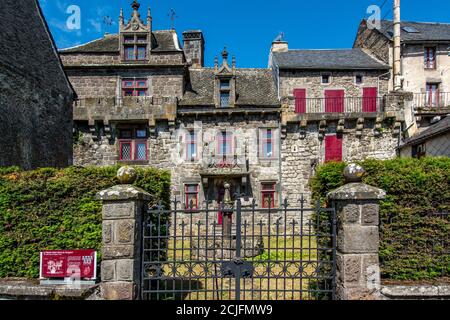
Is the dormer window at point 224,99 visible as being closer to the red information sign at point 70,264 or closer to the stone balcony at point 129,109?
the stone balcony at point 129,109

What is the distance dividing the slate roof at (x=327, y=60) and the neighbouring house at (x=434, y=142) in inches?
262

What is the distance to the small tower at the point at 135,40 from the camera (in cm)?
1895

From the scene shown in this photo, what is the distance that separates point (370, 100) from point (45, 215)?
1841cm

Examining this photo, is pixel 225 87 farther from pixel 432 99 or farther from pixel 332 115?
pixel 432 99

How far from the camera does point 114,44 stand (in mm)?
19781

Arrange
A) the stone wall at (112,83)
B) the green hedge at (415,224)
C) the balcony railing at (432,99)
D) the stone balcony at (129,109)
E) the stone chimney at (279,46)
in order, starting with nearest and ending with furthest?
1. the green hedge at (415,224)
2. the stone balcony at (129,109)
3. the stone wall at (112,83)
4. the balcony railing at (432,99)
5. the stone chimney at (279,46)

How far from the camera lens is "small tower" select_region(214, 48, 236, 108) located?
18.6m

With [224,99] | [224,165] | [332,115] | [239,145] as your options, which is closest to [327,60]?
[332,115]

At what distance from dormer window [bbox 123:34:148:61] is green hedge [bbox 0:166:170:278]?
1382 centimetres

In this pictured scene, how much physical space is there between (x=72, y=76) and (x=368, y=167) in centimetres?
1790

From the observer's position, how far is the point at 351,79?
19.6 metres

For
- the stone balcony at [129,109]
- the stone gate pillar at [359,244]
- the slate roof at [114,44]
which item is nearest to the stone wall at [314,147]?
the stone balcony at [129,109]

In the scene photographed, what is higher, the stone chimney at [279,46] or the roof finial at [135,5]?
the roof finial at [135,5]

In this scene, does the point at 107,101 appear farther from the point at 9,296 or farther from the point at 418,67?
the point at 418,67
